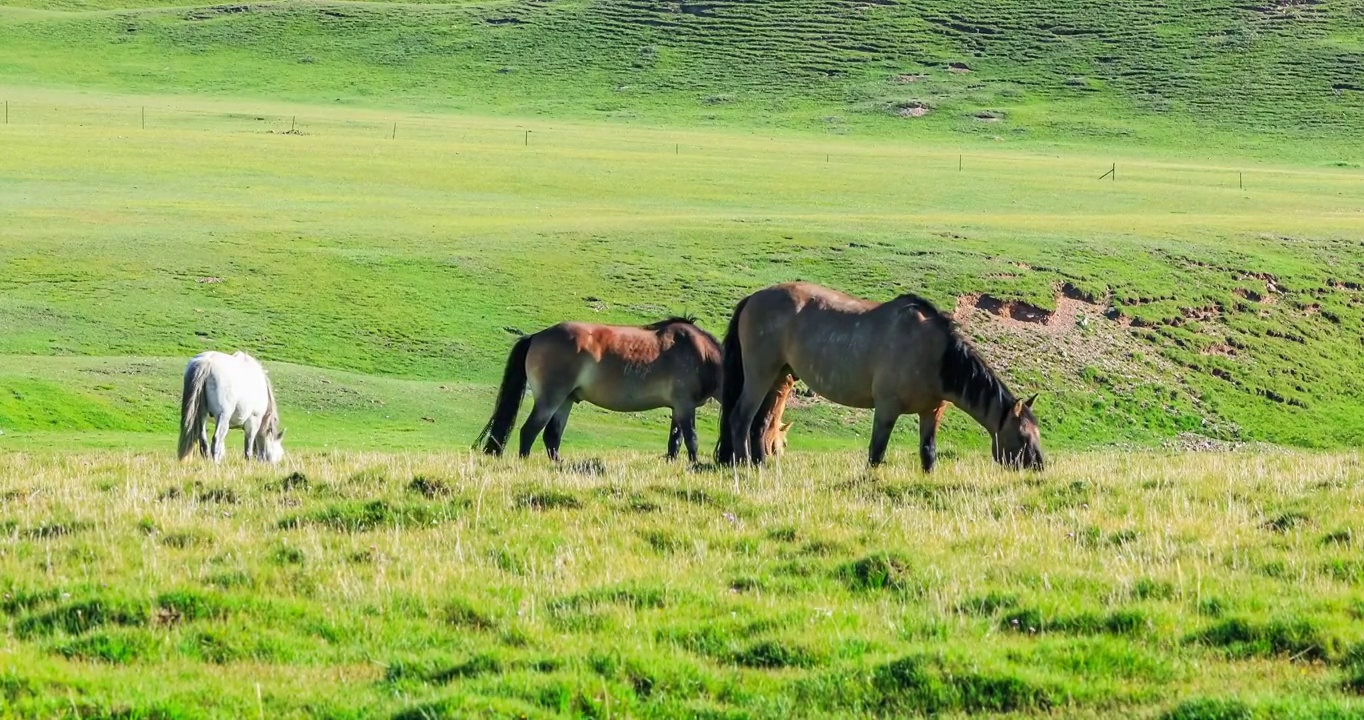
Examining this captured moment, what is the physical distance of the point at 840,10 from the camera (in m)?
122

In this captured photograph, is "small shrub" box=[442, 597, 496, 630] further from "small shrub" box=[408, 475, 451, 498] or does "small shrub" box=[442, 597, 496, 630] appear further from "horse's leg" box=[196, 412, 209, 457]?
"horse's leg" box=[196, 412, 209, 457]

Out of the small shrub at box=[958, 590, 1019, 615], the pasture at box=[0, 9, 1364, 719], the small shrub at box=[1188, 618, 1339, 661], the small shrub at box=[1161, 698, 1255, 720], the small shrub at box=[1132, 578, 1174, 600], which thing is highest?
the small shrub at box=[1161, 698, 1255, 720]

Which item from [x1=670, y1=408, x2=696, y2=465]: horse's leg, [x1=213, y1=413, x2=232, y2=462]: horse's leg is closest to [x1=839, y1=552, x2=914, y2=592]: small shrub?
[x1=670, y1=408, x2=696, y2=465]: horse's leg

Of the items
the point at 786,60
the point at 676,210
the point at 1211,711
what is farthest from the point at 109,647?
the point at 786,60

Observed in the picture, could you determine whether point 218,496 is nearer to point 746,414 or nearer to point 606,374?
point 746,414

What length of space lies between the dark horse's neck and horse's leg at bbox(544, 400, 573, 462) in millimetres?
4553

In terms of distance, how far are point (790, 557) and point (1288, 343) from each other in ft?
84.4

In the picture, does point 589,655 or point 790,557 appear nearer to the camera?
point 589,655

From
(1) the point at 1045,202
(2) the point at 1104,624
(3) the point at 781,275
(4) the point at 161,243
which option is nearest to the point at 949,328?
(2) the point at 1104,624

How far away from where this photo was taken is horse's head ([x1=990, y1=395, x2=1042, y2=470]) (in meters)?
14.8

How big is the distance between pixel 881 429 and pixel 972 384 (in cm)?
97

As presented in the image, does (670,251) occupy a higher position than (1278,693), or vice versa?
(1278,693)

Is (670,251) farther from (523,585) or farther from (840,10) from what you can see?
(840,10)

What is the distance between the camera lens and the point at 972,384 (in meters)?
14.8
